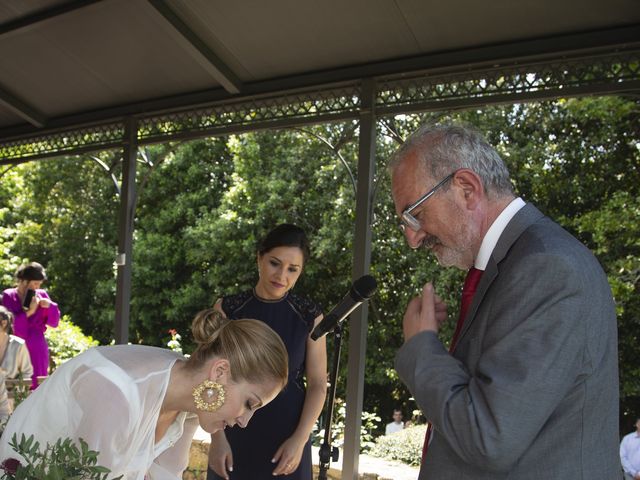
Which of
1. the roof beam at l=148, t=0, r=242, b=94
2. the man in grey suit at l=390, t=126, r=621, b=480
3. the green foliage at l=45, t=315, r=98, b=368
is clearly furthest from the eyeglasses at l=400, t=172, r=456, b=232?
the green foliage at l=45, t=315, r=98, b=368

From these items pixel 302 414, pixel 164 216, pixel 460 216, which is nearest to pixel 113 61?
pixel 302 414

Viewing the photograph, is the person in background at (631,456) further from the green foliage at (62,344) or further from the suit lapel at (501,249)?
the green foliage at (62,344)

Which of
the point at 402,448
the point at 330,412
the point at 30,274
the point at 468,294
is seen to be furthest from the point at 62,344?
the point at 468,294

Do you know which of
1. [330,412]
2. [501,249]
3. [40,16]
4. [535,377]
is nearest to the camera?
[535,377]

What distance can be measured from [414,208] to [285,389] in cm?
162

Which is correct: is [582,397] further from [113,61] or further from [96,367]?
[113,61]

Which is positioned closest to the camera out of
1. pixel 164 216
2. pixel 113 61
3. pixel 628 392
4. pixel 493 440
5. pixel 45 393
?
pixel 493 440

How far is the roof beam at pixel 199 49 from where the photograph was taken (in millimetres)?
4621

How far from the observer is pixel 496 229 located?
57.9 inches

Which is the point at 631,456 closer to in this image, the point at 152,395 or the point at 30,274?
the point at 30,274

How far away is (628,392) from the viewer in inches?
451

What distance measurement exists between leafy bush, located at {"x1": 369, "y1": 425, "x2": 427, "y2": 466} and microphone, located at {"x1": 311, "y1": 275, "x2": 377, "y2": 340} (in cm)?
481

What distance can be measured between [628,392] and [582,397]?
36.9ft

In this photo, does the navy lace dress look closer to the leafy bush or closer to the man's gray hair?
the man's gray hair
